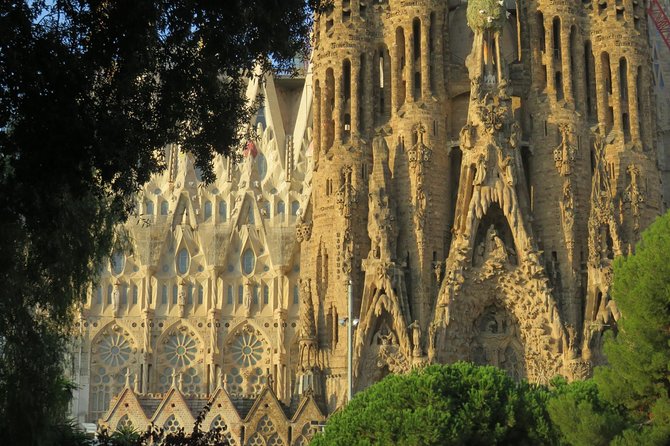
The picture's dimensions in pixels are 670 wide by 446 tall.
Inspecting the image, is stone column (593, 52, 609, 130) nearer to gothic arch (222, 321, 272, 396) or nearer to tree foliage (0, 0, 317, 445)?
gothic arch (222, 321, 272, 396)

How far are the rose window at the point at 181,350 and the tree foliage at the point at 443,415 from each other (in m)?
27.7

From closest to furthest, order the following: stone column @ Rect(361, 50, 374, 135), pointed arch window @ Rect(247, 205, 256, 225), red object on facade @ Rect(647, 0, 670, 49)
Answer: stone column @ Rect(361, 50, 374, 135) < pointed arch window @ Rect(247, 205, 256, 225) < red object on facade @ Rect(647, 0, 670, 49)

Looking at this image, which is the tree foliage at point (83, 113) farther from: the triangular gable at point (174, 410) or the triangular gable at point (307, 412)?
the triangular gable at point (174, 410)

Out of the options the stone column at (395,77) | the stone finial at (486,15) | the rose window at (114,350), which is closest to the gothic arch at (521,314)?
the stone column at (395,77)

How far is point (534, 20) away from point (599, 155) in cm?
731

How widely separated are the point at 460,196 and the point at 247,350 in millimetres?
16470

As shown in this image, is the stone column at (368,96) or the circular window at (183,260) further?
the circular window at (183,260)

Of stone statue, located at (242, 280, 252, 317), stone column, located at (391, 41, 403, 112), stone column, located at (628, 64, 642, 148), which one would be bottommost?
stone statue, located at (242, 280, 252, 317)

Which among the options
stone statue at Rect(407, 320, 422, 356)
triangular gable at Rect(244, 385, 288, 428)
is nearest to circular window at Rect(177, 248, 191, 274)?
triangular gable at Rect(244, 385, 288, 428)

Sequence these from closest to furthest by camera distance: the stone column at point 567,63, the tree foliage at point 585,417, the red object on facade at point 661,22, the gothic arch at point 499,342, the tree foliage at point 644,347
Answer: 1. the tree foliage at point 644,347
2. the tree foliage at point 585,417
3. the gothic arch at point 499,342
4. the stone column at point 567,63
5. the red object on facade at point 661,22

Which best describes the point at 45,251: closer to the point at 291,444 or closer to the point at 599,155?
the point at 291,444

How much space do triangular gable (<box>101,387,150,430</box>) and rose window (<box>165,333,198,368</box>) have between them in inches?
326

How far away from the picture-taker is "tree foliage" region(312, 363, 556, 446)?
33.0m

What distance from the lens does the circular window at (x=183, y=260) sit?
207 feet
